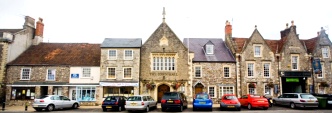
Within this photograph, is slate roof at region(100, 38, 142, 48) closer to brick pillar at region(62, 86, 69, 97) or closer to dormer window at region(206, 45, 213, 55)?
brick pillar at region(62, 86, 69, 97)

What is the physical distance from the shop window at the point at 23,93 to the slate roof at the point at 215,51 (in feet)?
65.4

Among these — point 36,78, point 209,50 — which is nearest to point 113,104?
point 36,78

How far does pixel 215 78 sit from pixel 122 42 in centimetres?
1241

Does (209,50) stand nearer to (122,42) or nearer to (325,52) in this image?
(122,42)

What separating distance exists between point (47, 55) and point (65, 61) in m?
3.15

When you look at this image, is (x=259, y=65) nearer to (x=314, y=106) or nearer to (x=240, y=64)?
(x=240, y=64)

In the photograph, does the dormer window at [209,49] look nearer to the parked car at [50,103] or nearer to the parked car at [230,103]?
the parked car at [230,103]

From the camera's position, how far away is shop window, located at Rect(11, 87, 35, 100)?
1163 inches

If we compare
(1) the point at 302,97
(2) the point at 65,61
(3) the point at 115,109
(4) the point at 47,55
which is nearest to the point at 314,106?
(1) the point at 302,97

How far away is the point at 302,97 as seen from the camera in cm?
2408

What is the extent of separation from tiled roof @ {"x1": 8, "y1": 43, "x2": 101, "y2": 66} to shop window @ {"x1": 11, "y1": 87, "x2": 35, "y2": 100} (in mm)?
3172

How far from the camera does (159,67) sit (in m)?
30.6

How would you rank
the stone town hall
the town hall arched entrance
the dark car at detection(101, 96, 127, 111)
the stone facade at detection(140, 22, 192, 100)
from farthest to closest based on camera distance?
the town hall arched entrance, the stone facade at detection(140, 22, 192, 100), the stone town hall, the dark car at detection(101, 96, 127, 111)

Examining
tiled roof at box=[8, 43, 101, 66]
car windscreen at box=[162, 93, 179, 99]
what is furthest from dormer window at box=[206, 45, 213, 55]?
tiled roof at box=[8, 43, 101, 66]
